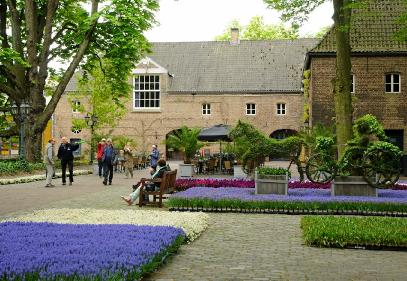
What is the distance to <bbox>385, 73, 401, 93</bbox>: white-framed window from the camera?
3048 centimetres

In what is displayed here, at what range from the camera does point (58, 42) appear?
31.6 meters

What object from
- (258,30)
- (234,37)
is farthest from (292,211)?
(258,30)

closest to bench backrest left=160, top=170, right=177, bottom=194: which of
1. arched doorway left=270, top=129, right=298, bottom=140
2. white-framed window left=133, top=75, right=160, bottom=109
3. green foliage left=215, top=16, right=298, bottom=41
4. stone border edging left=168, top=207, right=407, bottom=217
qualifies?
stone border edging left=168, top=207, right=407, bottom=217

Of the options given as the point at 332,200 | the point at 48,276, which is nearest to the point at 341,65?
the point at 332,200

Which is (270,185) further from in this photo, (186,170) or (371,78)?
(371,78)

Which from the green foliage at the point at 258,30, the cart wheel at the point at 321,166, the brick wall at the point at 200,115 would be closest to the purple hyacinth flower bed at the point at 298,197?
the cart wheel at the point at 321,166

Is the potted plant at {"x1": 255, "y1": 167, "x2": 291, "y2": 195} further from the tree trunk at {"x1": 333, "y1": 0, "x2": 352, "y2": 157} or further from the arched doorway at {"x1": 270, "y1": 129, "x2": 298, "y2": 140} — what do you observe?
the arched doorway at {"x1": 270, "y1": 129, "x2": 298, "y2": 140}

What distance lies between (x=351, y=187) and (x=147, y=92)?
34.3 metres

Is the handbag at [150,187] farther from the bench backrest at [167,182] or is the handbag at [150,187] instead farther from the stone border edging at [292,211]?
the stone border edging at [292,211]

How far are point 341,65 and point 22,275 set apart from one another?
13.9 meters

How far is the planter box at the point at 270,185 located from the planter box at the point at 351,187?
140 cm

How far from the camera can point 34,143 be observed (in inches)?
1145

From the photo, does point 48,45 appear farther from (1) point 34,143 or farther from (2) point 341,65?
(2) point 341,65

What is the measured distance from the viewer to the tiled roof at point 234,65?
47.5 m
